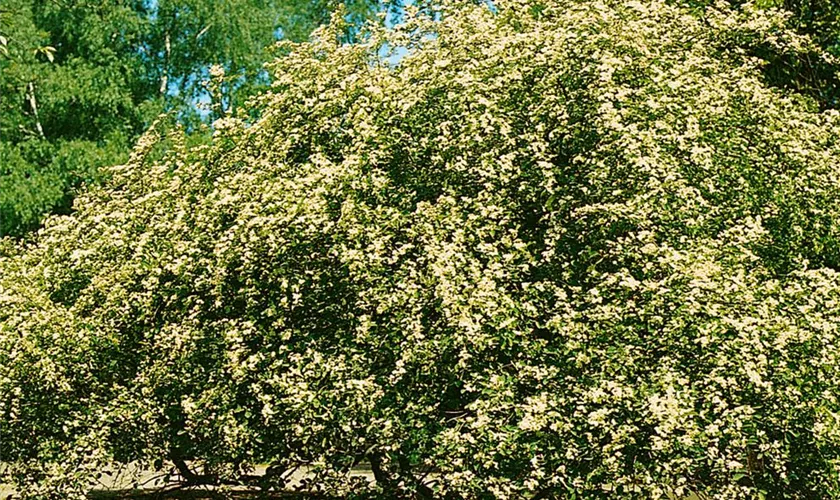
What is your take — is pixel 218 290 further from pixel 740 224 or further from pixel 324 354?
pixel 740 224

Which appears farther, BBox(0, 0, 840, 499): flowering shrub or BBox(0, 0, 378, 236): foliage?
BBox(0, 0, 378, 236): foliage

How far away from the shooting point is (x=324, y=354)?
9.19 metres

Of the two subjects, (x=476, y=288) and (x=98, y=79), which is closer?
(x=476, y=288)

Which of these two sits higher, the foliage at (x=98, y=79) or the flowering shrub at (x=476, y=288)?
the foliage at (x=98, y=79)

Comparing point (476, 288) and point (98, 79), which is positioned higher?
point (98, 79)

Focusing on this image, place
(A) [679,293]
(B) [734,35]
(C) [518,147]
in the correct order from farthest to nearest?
1. (B) [734,35]
2. (C) [518,147]
3. (A) [679,293]

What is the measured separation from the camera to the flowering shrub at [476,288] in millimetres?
8148

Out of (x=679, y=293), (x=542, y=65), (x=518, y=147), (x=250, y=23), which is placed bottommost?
(x=679, y=293)

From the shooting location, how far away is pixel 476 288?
860 centimetres

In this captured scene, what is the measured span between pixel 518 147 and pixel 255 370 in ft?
10.7

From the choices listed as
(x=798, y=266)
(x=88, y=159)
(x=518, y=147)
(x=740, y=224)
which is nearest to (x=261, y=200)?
(x=518, y=147)

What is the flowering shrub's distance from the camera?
8148mm

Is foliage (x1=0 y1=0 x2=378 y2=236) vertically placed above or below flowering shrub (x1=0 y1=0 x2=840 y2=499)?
above

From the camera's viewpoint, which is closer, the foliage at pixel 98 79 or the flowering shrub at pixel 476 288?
the flowering shrub at pixel 476 288
